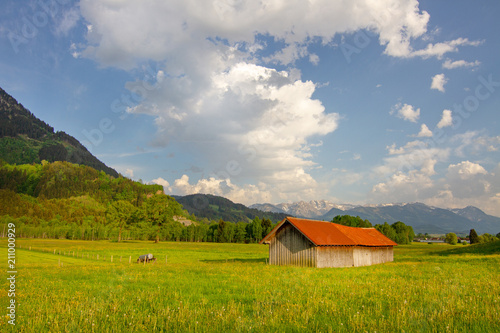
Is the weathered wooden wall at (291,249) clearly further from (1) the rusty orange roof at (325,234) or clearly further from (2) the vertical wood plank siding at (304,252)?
(1) the rusty orange roof at (325,234)

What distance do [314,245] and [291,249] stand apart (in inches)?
129

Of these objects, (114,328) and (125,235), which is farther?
(125,235)

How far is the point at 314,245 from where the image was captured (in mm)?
34531

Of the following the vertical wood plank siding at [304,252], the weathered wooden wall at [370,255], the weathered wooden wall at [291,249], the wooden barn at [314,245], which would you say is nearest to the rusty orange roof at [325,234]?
the wooden barn at [314,245]

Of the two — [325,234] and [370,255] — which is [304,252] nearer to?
[325,234]

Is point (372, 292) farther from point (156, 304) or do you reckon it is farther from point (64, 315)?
point (64, 315)

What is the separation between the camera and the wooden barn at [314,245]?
3472 cm

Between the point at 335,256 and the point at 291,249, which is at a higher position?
the point at 291,249

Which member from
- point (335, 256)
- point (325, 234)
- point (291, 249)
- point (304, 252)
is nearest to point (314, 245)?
point (304, 252)

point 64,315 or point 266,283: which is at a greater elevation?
point 64,315

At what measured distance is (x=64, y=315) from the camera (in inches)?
386

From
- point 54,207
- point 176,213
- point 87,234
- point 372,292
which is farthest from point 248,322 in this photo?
point 54,207

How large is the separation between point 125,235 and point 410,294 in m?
169

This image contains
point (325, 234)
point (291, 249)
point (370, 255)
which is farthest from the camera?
point (370, 255)
